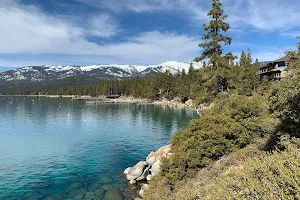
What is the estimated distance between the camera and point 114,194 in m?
22.5

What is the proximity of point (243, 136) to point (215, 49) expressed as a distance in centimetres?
1424

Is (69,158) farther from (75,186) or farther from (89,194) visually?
(89,194)

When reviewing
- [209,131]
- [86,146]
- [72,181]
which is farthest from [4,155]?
[209,131]

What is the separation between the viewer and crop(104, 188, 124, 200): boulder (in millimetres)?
21797

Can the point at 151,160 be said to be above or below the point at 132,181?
above

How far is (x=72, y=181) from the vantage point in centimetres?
2559

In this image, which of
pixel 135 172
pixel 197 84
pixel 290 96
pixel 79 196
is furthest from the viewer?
pixel 197 84

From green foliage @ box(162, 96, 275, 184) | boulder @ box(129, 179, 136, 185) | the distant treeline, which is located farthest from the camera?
the distant treeline

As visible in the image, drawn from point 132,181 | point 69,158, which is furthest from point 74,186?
point 69,158

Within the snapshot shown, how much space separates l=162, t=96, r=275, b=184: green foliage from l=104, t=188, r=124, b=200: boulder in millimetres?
5861

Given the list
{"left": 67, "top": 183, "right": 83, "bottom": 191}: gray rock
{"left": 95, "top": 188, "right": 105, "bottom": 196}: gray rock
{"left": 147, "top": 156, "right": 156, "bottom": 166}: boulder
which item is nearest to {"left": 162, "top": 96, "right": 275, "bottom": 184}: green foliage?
{"left": 147, "top": 156, "right": 156, "bottom": 166}: boulder

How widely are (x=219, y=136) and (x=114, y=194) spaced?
38.3ft

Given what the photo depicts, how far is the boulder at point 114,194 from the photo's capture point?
21797 mm

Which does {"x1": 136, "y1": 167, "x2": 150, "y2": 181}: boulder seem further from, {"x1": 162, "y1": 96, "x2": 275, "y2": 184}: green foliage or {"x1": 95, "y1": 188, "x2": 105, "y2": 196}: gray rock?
{"x1": 162, "y1": 96, "x2": 275, "y2": 184}: green foliage
